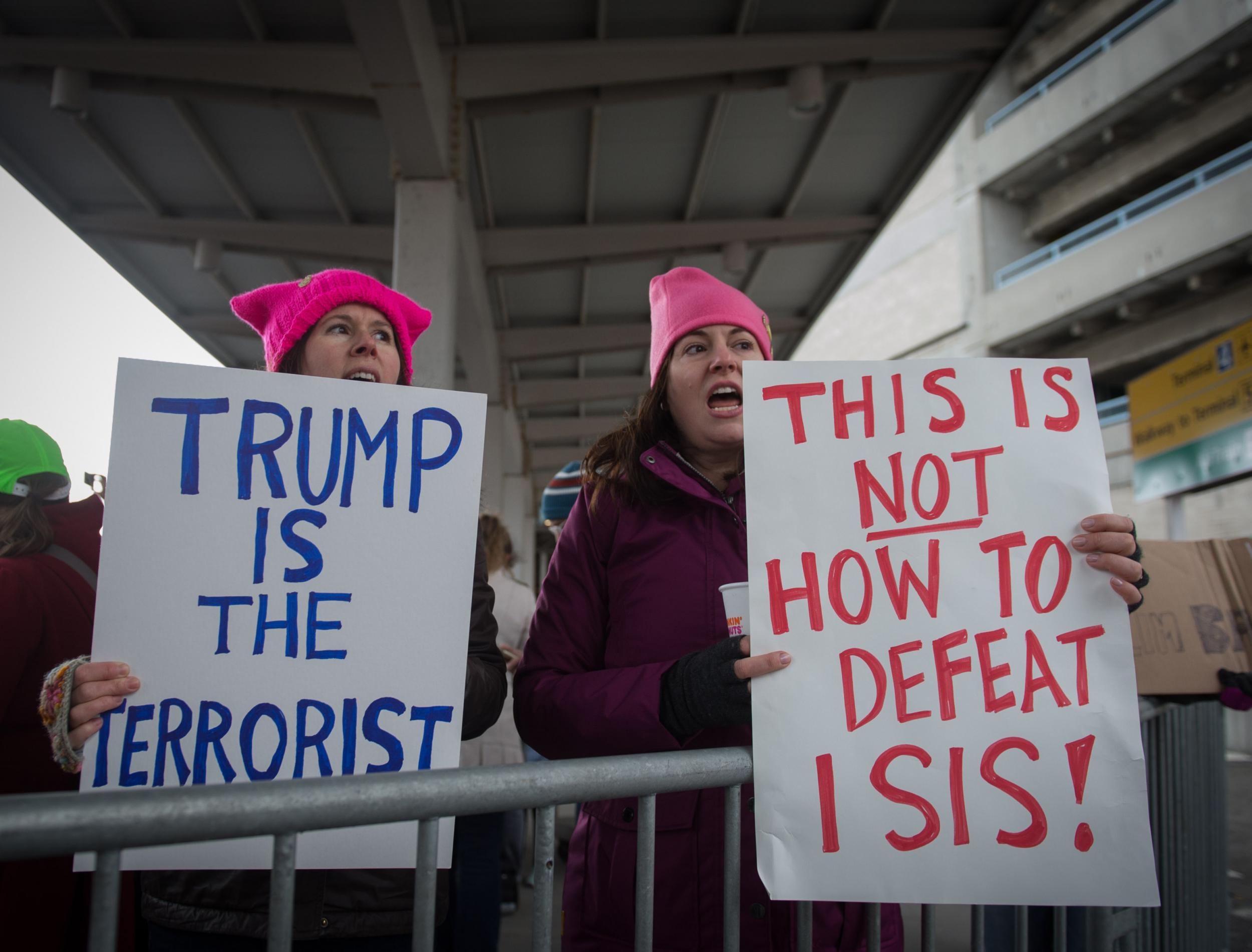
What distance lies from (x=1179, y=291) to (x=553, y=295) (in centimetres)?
1251

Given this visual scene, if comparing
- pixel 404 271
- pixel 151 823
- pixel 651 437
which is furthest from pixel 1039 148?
pixel 151 823

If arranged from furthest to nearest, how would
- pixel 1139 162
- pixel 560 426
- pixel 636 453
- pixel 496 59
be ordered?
1. pixel 560 426
2. pixel 1139 162
3. pixel 496 59
4. pixel 636 453

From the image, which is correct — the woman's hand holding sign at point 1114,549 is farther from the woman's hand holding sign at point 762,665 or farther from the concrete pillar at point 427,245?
the concrete pillar at point 427,245

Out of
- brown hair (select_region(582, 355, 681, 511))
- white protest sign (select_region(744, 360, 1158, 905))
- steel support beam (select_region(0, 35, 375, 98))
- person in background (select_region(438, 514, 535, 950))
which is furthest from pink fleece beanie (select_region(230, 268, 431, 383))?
steel support beam (select_region(0, 35, 375, 98))

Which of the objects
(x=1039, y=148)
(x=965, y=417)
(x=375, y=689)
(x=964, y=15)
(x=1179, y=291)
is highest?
(x=1039, y=148)

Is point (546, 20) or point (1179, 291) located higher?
point (1179, 291)

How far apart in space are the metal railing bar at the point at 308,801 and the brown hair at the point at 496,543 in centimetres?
251

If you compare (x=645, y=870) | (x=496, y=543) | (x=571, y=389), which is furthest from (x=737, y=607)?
(x=571, y=389)

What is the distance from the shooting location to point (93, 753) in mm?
1093

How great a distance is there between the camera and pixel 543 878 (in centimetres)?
102

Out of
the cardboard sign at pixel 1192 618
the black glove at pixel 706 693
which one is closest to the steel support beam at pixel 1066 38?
the cardboard sign at pixel 1192 618

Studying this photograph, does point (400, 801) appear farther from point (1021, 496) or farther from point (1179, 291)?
point (1179, 291)

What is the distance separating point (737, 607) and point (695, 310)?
0.67 meters

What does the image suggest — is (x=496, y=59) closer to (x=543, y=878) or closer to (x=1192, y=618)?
(x=1192, y=618)
